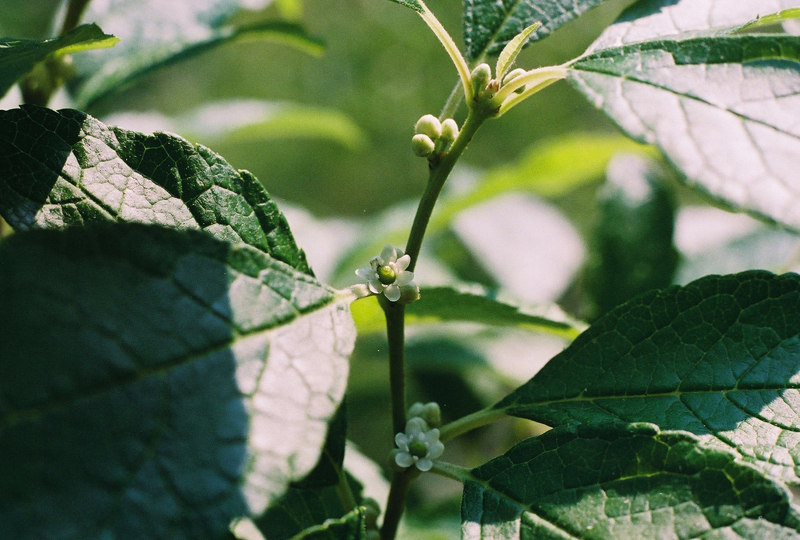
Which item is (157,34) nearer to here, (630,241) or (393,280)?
(393,280)

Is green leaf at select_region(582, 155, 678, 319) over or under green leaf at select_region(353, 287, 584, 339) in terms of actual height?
over

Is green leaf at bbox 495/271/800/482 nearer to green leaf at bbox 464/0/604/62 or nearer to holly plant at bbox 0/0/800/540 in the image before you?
holly plant at bbox 0/0/800/540

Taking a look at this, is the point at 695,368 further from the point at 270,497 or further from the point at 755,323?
the point at 270,497

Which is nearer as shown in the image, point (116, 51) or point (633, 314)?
point (633, 314)

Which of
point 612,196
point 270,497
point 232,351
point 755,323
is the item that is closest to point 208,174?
point 232,351

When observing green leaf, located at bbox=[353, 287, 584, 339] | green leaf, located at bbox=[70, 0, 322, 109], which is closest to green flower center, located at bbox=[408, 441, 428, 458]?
green leaf, located at bbox=[353, 287, 584, 339]

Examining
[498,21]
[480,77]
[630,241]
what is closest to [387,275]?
[480,77]
